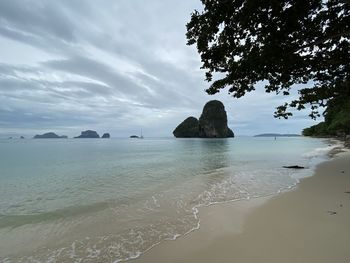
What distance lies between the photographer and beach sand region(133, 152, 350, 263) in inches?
186

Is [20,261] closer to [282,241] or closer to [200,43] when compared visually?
[282,241]

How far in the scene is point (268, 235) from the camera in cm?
573

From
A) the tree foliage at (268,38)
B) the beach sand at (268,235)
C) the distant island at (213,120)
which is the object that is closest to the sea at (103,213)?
the beach sand at (268,235)

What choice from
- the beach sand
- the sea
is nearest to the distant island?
the sea

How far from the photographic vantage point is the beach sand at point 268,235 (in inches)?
186

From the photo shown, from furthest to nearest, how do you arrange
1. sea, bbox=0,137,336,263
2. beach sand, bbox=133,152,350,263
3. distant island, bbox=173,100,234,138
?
distant island, bbox=173,100,234,138
sea, bbox=0,137,336,263
beach sand, bbox=133,152,350,263

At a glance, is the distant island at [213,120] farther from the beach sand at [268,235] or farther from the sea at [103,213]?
the beach sand at [268,235]

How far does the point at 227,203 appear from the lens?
9.20 metres

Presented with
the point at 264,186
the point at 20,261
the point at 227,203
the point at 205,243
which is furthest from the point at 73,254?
the point at 264,186

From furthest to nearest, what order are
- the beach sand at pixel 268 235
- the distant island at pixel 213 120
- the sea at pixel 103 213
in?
the distant island at pixel 213 120, the sea at pixel 103 213, the beach sand at pixel 268 235

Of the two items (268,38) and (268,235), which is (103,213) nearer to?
(268,235)

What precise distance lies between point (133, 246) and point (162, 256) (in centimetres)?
94

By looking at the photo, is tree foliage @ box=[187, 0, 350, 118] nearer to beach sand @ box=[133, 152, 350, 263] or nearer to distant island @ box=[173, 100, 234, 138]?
beach sand @ box=[133, 152, 350, 263]

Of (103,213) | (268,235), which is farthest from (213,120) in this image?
(268,235)
